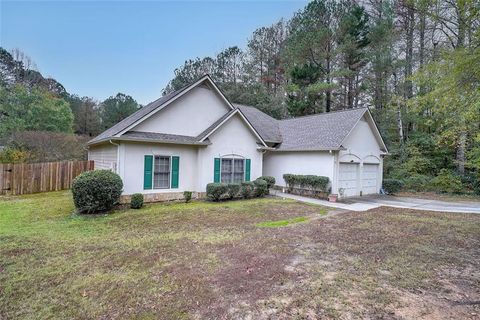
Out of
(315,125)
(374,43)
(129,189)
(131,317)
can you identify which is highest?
(374,43)

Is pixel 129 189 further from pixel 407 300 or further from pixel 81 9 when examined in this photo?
pixel 81 9

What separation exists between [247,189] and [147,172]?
5.30 metres

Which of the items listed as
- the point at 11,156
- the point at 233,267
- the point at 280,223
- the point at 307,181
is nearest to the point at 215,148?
the point at 307,181

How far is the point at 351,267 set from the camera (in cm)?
542

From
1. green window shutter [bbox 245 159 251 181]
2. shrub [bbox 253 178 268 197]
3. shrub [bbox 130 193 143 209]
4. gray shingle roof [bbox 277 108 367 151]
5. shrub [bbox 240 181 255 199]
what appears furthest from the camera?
green window shutter [bbox 245 159 251 181]

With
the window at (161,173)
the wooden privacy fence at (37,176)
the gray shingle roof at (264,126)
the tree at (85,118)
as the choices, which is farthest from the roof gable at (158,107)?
the tree at (85,118)

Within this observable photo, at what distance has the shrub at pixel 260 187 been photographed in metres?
14.6

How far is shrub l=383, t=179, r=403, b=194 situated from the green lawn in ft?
27.0

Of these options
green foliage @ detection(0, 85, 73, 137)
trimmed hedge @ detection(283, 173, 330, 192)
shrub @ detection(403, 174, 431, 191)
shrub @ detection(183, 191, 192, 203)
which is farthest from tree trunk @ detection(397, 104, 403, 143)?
green foliage @ detection(0, 85, 73, 137)

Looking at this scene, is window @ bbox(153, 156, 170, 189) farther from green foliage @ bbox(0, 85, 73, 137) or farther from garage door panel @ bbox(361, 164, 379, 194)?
green foliage @ bbox(0, 85, 73, 137)

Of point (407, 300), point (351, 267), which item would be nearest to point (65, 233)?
point (351, 267)

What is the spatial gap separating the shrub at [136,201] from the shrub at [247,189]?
5.18 m

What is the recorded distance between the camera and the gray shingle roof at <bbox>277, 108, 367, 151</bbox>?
1527cm

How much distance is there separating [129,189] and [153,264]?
23.6 feet
